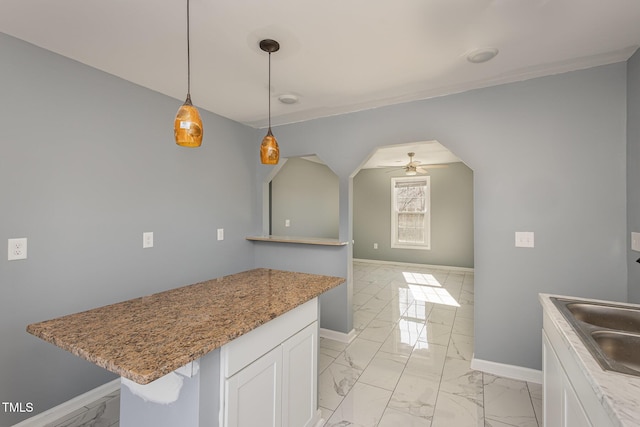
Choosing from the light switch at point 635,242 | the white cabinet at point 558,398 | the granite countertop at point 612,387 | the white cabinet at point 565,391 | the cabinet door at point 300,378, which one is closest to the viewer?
the granite countertop at point 612,387

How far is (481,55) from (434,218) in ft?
16.4

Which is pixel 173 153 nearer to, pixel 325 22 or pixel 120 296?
pixel 120 296

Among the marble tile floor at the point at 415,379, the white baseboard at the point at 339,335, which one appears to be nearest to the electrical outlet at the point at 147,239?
the marble tile floor at the point at 415,379

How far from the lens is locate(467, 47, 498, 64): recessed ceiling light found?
1938 mm

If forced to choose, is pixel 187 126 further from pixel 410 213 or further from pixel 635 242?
pixel 410 213

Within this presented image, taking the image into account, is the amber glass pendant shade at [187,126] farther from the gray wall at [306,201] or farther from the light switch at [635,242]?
the gray wall at [306,201]

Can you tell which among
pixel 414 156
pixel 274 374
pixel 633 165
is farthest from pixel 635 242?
pixel 414 156

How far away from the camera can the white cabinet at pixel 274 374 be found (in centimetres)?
117

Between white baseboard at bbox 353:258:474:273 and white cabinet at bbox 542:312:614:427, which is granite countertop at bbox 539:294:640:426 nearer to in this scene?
white cabinet at bbox 542:312:614:427

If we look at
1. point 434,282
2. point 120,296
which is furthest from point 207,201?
point 434,282

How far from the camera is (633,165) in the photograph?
1.96 metres

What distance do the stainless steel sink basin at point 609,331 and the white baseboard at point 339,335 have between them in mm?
2021

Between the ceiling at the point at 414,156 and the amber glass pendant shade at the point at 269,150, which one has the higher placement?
the ceiling at the point at 414,156

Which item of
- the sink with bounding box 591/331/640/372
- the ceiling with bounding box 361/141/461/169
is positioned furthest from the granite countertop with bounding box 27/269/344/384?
the ceiling with bounding box 361/141/461/169
